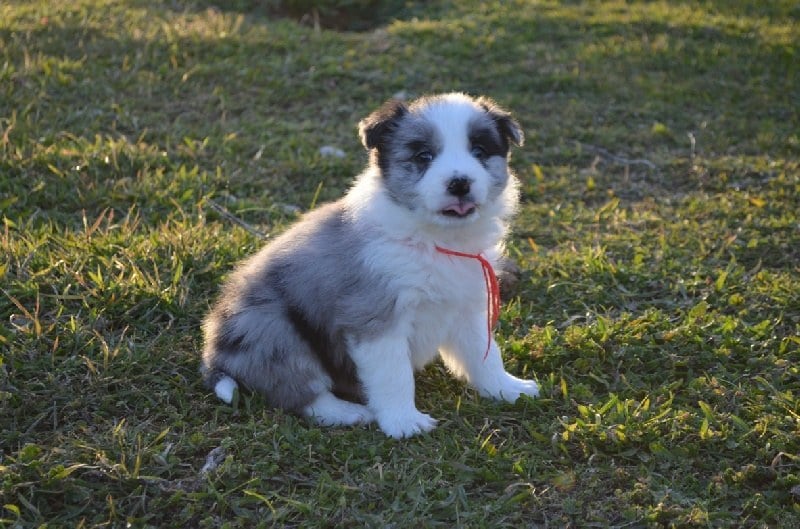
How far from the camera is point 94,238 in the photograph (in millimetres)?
5281

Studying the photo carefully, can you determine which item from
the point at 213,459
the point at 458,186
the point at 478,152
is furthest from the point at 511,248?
the point at 213,459

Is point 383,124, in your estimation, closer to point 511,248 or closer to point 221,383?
point 221,383

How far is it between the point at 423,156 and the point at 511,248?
90.2 inches

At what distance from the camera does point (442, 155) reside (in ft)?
12.7

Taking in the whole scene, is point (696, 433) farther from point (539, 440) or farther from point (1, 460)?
point (1, 460)

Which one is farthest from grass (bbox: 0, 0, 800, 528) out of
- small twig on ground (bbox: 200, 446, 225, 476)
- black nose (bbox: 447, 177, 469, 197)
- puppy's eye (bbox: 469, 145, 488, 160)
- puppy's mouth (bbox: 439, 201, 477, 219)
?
puppy's eye (bbox: 469, 145, 488, 160)

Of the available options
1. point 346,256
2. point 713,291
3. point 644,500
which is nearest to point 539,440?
point 644,500

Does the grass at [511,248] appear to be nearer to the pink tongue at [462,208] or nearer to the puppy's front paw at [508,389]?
the puppy's front paw at [508,389]

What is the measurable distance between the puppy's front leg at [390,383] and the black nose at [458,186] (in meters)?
0.65

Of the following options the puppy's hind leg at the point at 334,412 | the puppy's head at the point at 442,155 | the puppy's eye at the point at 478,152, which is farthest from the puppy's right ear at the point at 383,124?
the puppy's hind leg at the point at 334,412

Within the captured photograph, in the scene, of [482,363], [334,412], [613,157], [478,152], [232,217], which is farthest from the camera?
[613,157]

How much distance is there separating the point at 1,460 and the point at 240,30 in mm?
6696

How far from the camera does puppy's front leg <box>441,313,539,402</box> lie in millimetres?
4266

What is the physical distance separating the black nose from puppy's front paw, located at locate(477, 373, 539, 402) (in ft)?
3.33
